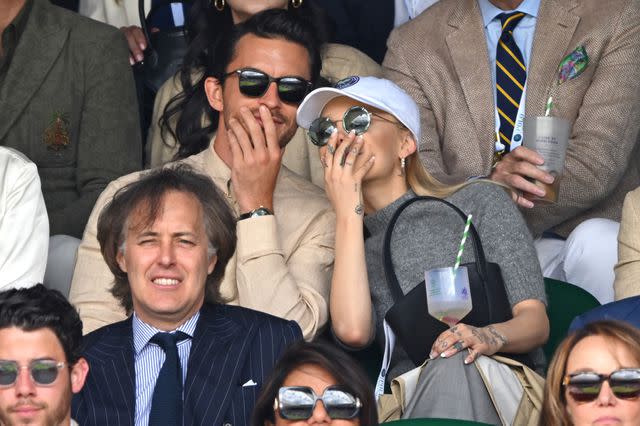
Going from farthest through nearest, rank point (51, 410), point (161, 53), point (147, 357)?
point (161, 53), point (147, 357), point (51, 410)

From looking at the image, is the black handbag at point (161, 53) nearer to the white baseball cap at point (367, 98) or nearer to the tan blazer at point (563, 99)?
the tan blazer at point (563, 99)

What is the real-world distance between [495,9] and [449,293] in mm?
2001

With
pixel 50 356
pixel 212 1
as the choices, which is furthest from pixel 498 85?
A: pixel 50 356

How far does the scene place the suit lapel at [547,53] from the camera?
6.80 meters

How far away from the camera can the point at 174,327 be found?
5391 mm

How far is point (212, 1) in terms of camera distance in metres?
7.14

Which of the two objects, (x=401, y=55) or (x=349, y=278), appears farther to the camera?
(x=401, y=55)

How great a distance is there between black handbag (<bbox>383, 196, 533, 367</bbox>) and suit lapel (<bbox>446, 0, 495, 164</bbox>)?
131 cm

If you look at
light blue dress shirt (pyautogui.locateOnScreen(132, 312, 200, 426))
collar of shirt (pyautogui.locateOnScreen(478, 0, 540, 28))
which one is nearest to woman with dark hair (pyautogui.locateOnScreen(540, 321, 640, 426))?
light blue dress shirt (pyautogui.locateOnScreen(132, 312, 200, 426))

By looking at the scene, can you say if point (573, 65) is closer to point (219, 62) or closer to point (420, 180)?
point (420, 180)

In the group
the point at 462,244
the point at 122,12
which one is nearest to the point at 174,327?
the point at 462,244

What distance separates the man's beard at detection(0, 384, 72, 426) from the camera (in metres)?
4.70

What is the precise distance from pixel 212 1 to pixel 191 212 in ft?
6.18

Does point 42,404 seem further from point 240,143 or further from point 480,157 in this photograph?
point 480,157
